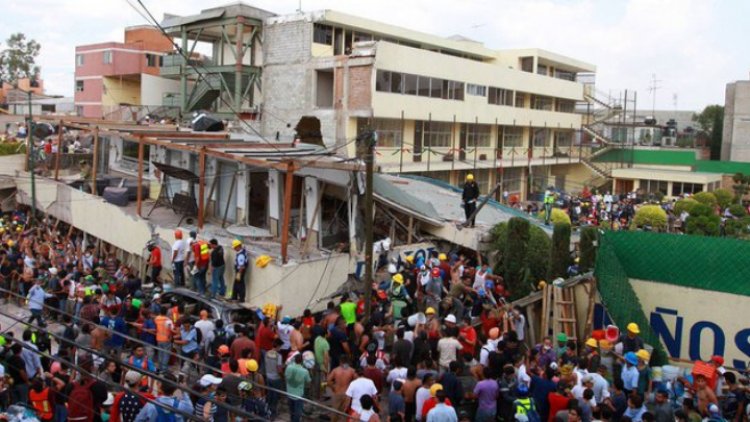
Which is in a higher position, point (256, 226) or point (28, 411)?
point (256, 226)

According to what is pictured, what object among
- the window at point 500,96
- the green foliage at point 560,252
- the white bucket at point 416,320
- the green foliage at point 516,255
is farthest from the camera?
the window at point 500,96

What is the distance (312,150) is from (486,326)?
8.72 meters

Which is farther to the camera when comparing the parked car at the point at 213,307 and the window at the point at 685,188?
the window at the point at 685,188

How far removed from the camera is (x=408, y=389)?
9.44m

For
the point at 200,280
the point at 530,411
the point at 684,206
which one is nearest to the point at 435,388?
the point at 530,411

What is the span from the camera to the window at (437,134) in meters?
36.2

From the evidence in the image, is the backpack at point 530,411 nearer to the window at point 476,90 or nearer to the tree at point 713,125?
the window at point 476,90

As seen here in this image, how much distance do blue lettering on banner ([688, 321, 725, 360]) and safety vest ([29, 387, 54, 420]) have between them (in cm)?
1173

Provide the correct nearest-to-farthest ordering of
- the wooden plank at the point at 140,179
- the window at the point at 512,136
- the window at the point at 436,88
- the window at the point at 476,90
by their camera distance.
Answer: the wooden plank at the point at 140,179
the window at the point at 436,88
the window at the point at 476,90
the window at the point at 512,136

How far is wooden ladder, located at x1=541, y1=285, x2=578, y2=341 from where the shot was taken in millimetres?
13461

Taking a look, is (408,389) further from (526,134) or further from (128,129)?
(526,134)

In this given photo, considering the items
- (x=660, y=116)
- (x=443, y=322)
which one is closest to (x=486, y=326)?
(x=443, y=322)

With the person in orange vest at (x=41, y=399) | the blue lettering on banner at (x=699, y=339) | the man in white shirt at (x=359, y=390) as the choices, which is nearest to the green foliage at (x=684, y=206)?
the blue lettering on banner at (x=699, y=339)

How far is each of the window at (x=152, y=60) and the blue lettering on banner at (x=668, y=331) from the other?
45.8 metres
